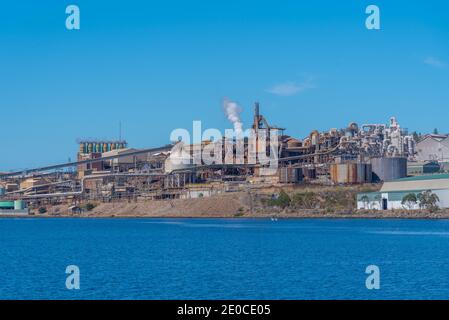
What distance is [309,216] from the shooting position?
344 feet

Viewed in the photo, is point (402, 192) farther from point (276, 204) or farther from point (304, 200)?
point (276, 204)

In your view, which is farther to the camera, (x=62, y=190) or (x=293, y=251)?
(x=62, y=190)

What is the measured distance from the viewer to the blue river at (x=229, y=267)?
31.0 meters

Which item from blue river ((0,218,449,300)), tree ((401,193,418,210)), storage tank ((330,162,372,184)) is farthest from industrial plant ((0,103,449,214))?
blue river ((0,218,449,300))

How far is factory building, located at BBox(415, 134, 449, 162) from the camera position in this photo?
12100 cm

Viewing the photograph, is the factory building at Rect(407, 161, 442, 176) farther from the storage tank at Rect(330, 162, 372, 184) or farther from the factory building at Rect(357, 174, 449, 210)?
the factory building at Rect(357, 174, 449, 210)

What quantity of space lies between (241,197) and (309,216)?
343 inches

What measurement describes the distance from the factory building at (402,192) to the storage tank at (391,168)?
5.57 metres

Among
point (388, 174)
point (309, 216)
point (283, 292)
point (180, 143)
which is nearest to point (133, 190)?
point (180, 143)

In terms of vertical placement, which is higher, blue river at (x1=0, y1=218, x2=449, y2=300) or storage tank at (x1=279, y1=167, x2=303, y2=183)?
storage tank at (x1=279, y1=167, x2=303, y2=183)

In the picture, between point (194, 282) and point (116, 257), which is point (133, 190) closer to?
point (116, 257)

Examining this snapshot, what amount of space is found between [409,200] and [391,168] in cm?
1347

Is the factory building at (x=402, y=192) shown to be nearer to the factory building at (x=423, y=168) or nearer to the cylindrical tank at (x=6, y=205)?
the factory building at (x=423, y=168)

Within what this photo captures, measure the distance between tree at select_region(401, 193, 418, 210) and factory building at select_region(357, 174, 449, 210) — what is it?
22 cm
